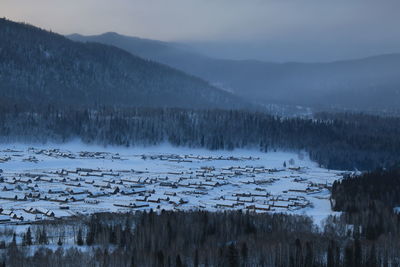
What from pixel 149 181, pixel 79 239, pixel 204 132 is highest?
pixel 204 132

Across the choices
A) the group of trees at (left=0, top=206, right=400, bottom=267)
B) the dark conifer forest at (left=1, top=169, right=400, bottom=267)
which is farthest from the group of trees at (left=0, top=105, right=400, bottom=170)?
the group of trees at (left=0, top=206, right=400, bottom=267)

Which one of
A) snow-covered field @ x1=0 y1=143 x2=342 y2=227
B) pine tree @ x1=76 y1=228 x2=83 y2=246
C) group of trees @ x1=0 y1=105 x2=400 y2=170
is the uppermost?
group of trees @ x1=0 y1=105 x2=400 y2=170

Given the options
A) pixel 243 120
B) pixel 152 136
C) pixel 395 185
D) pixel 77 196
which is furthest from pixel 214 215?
pixel 243 120

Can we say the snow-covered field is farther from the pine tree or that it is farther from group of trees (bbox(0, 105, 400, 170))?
the pine tree

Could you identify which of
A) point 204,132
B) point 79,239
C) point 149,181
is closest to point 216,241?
point 79,239

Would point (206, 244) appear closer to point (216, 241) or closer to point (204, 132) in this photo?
point (216, 241)

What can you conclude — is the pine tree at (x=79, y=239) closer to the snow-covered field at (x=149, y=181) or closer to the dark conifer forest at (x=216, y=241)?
the dark conifer forest at (x=216, y=241)
